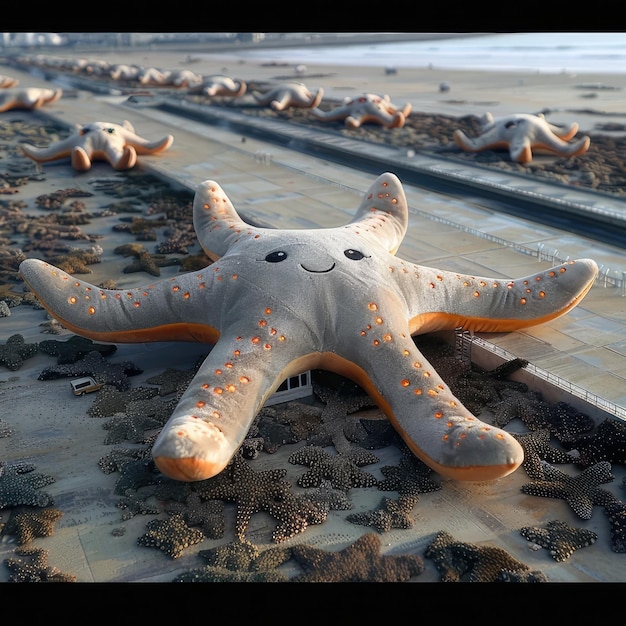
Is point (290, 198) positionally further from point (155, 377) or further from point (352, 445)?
point (352, 445)

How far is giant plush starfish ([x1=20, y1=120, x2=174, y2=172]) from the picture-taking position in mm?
34969

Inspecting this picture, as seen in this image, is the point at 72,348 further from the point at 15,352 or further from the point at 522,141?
the point at 522,141

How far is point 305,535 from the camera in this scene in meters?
11.7

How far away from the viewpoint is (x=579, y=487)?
1238cm

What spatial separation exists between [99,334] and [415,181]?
2185cm

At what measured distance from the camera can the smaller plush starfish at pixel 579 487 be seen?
12023 mm

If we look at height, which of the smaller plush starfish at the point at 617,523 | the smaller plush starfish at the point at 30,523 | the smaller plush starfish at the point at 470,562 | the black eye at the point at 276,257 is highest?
the black eye at the point at 276,257

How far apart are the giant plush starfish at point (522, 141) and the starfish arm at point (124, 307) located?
26069 mm

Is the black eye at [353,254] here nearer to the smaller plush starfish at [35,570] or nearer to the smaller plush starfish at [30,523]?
the smaller plush starfish at [30,523]

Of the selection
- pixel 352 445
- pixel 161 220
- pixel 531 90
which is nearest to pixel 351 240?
pixel 352 445

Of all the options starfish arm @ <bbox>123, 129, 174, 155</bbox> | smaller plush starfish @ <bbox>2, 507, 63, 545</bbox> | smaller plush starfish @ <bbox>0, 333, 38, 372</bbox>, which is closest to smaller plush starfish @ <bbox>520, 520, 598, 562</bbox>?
smaller plush starfish @ <bbox>2, 507, 63, 545</bbox>

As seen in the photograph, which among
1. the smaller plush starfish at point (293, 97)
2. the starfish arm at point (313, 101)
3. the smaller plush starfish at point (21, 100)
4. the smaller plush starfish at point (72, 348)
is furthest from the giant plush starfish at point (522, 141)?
the smaller plush starfish at point (21, 100)

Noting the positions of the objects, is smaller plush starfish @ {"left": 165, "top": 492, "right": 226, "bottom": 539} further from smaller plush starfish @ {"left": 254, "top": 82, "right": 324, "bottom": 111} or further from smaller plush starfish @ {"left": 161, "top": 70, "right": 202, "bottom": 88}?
smaller plush starfish @ {"left": 161, "top": 70, "right": 202, "bottom": 88}

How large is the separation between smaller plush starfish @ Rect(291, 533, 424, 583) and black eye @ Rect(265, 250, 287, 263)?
6.16 metres
